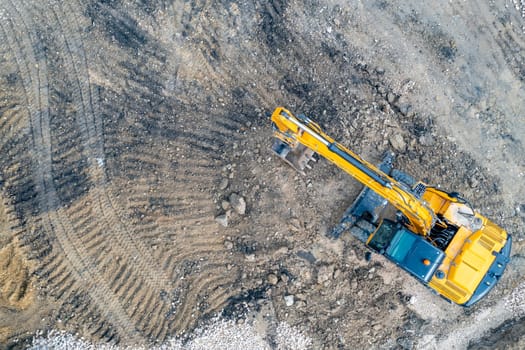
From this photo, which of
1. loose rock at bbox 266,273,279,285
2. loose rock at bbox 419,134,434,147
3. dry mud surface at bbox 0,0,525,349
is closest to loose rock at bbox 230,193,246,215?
dry mud surface at bbox 0,0,525,349

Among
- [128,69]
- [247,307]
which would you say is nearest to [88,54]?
[128,69]

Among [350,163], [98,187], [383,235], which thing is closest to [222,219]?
[98,187]

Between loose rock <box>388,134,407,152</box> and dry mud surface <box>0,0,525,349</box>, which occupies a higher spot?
loose rock <box>388,134,407,152</box>

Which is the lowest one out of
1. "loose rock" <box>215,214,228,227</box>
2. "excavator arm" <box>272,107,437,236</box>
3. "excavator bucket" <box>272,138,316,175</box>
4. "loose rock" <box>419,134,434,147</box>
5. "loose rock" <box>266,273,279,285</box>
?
"loose rock" <box>266,273,279,285</box>

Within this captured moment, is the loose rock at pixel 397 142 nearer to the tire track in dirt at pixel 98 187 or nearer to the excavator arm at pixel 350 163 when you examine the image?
the excavator arm at pixel 350 163

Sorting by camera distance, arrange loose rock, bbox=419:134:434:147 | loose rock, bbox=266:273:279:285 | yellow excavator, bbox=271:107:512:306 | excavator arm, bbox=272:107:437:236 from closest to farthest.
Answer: excavator arm, bbox=272:107:437:236, yellow excavator, bbox=271:107:512:306, loose rock, bbox=266:273:279:285, loose rock, bbox=419:134:434:147

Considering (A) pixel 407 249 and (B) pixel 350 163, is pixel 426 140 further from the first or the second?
(B) pixel 350 163

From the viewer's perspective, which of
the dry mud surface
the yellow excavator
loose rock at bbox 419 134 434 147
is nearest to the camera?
the yellow excavator

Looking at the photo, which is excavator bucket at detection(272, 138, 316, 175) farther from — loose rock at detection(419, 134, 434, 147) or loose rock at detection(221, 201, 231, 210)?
loose rock at detection(419, 134, 434, 147)

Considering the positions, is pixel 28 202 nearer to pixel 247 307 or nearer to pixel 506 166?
pixel 247 307
